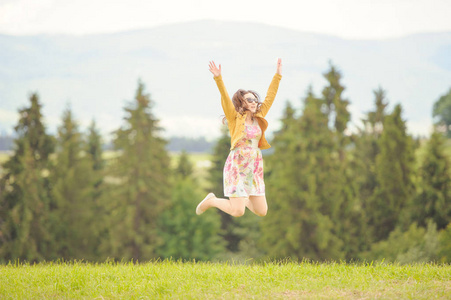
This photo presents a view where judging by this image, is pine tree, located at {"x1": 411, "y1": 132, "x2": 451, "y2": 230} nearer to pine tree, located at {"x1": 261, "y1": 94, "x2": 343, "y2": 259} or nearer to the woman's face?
pine tree, located at {"x1": 261, "y1": 94, "x2": 343, "y2": 259}

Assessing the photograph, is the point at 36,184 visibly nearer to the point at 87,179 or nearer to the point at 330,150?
the point at 87,179

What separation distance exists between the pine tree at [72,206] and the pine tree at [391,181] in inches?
780

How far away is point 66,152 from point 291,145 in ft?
53.2

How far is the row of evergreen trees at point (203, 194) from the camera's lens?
102 ft

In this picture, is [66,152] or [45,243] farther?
[66,152]

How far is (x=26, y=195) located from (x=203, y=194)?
13383mm

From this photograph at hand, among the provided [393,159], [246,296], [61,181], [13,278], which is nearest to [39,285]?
[13,278]

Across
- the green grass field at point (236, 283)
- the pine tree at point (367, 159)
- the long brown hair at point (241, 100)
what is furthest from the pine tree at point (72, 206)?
the long brown hair at point (241, 100)

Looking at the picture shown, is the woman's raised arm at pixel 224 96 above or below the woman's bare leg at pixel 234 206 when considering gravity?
above

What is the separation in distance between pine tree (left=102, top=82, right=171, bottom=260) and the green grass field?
25.0 metres

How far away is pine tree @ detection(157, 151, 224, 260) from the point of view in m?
35.2

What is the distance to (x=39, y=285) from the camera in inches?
280

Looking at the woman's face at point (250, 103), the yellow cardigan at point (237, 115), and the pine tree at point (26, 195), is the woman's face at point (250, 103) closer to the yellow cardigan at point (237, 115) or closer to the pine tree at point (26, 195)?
the yellow cardigan at point (237, 115)

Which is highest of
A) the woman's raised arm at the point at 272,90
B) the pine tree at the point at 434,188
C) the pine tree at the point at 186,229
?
the woman's raised arm at the point at 272,90
